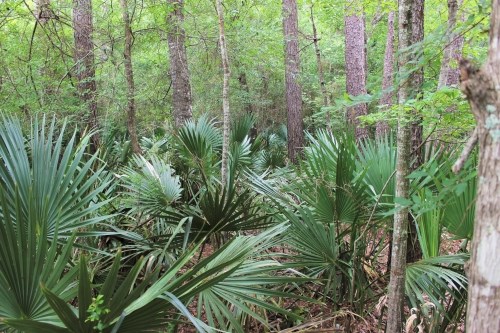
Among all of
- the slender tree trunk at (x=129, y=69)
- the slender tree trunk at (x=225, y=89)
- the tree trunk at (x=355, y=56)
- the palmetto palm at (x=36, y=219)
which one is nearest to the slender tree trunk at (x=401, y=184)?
the palmetto palm at (x=36, y=219)

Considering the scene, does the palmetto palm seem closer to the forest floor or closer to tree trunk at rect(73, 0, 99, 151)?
the forest floor

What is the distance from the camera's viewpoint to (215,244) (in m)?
3.53

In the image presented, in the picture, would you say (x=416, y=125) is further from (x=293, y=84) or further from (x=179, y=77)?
(x=293, y=84)

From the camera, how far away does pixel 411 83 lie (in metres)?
2.51

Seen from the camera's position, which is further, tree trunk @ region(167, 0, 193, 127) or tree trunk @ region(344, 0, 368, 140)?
tree trunk @ region(344, 0, 368, 140)

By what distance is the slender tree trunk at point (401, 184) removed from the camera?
2393 mm

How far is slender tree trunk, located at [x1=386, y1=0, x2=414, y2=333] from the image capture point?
2393 mm

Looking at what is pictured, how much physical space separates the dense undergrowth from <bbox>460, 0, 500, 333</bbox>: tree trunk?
502 millimetres

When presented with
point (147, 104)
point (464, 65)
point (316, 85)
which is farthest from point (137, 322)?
point (316, 85)

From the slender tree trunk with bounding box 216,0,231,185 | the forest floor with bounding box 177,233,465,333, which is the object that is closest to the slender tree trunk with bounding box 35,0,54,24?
the slender tree trunk with bounding box 216,0,231,185

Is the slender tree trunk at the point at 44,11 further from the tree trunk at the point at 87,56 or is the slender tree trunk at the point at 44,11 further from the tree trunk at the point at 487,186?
the tree trunk at the point at 487,186

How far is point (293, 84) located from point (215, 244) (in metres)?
7.31

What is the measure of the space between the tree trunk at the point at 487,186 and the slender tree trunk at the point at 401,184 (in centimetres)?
101

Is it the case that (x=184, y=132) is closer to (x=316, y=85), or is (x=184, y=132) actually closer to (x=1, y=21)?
(x=1, y=21)
